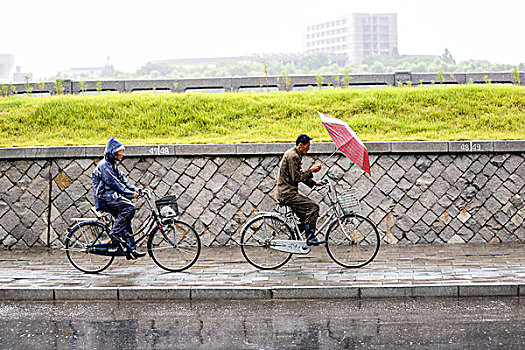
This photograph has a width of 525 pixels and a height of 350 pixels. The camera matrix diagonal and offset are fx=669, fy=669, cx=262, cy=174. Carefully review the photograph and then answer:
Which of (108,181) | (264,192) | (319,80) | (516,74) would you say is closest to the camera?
(108,181)

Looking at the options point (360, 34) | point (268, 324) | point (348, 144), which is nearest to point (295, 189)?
point (348, 144)

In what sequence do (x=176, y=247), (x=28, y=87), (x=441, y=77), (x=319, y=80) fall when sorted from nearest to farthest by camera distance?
(x=176, y=247)
(x=319, y=80)
(x=441, y=77)
(x=28, y=87)

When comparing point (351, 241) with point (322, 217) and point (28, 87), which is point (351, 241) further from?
point (28, 87)

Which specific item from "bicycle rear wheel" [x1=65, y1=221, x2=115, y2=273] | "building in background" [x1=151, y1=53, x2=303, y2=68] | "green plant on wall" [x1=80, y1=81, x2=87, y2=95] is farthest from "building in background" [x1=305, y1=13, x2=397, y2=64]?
"bicycle rear wheel" [x1=65, y1=221, x2=115, y2=273]

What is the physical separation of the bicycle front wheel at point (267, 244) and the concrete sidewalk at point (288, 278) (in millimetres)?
165

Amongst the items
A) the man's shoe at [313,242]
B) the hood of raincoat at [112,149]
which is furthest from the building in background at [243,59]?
the man's shoe at [313,242]

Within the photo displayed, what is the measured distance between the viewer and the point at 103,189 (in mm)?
9586

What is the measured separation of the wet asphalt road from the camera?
6.21m

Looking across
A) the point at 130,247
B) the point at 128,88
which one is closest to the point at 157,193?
the point at 130,247

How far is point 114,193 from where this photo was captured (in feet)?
31.6

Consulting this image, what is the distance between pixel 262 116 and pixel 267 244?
20.6ft

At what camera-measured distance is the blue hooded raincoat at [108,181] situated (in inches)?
374

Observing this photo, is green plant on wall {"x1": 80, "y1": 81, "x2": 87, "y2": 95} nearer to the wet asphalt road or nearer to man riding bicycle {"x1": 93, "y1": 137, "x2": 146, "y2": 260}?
man riding bicycle {"x1": 93, "y1": 137, "x2": 146, "y2": 260}

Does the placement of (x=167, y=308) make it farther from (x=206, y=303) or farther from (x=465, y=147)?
(x=465, y=147)
